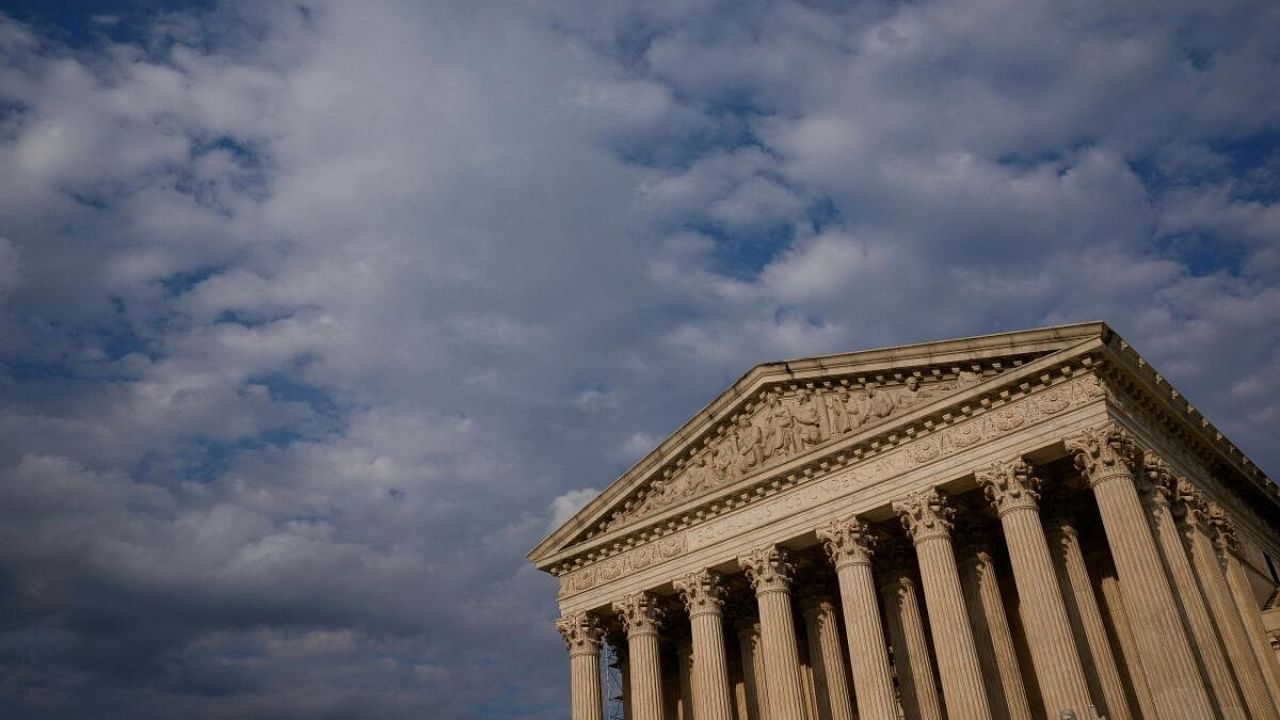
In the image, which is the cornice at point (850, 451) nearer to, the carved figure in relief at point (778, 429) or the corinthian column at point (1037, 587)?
the carved figure in relief at point (778, 429)

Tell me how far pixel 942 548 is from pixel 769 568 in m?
5.84

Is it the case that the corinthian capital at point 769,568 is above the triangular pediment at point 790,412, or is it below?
below

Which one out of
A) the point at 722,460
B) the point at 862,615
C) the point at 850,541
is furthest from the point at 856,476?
the point at 722,460

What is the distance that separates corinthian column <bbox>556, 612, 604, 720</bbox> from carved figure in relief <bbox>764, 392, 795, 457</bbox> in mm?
9549

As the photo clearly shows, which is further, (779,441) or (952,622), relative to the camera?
(779,441)

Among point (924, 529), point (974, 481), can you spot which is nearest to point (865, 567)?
point (924, 529)

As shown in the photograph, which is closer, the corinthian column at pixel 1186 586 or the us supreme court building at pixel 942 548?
the corinthian column at pixel 1186 586

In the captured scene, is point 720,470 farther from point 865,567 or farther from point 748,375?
point 865,567

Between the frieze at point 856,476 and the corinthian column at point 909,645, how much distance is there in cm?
382

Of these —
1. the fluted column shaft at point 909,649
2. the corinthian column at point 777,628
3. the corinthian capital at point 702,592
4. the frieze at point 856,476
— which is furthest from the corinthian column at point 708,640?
the fluted column shaft at point 909,649

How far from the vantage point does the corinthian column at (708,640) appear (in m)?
31.7

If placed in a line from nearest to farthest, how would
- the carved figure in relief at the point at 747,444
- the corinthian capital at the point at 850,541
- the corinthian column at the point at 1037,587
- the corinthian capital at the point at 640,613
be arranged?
1. the corinthian column at the point at 1037,587
2. the corinthian capital at the point at 850,541
3. the carved figure in relief at the point at 747,444
4. the corinthian capital at the point at 640,613

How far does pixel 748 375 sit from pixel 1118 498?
12.1 meters

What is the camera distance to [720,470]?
33969 mm
